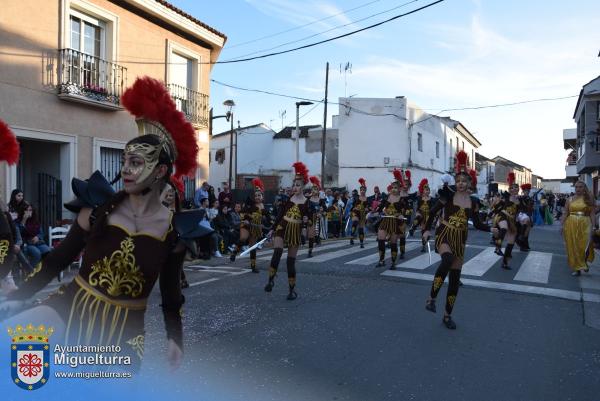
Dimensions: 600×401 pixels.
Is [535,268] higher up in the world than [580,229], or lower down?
lower down

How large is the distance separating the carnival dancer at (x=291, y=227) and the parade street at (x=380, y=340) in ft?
1.33

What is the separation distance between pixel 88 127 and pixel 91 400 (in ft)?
38.9

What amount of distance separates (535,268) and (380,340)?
7468 mm

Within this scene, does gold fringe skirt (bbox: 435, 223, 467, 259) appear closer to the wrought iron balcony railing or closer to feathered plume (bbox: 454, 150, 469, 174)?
feathered plume (bbox: 454, 150, 469, 174)

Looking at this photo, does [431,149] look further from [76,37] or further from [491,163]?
[491,163]

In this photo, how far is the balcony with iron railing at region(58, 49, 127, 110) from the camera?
40.7 feet

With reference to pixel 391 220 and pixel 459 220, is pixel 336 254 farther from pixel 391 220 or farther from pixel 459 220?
pixel 459 220

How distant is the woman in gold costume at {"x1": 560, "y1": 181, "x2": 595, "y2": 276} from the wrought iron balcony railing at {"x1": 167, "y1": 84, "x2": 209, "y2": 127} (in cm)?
1108

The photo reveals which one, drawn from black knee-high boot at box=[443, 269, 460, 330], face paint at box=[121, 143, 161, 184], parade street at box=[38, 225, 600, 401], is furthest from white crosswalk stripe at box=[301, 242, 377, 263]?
face paint at box=[121, 143, 161, 184]

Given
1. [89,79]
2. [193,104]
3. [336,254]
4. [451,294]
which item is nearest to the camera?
[451,294]

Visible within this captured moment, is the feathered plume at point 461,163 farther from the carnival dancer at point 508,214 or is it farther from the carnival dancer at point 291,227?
the carnival dancer at point 508,214

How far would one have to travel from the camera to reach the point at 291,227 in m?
8.55

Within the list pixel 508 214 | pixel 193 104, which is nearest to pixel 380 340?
pixel 508 214

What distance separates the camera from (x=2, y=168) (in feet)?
36.6
